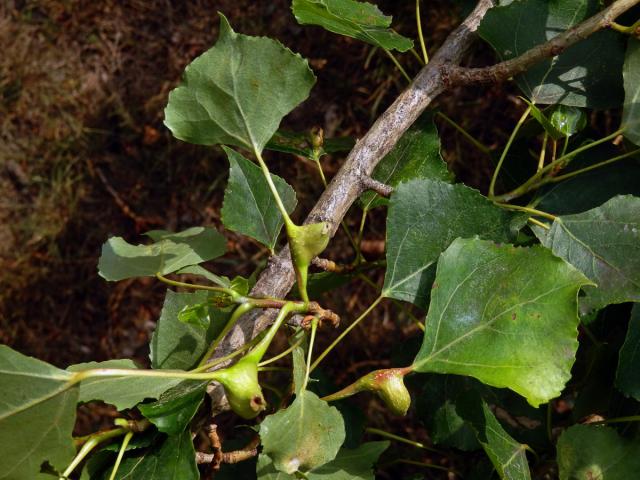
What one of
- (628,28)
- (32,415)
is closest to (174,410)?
(32,415)

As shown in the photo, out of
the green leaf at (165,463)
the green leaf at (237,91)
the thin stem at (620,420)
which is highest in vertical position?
the green leaf at (237,91)

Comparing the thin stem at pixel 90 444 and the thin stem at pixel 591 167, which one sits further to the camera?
the thin stem at pixel 591 167

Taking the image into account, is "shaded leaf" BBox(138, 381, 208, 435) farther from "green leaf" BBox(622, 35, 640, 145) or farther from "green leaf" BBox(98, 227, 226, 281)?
"green leaf" BBox(622, 35, 640, 145)

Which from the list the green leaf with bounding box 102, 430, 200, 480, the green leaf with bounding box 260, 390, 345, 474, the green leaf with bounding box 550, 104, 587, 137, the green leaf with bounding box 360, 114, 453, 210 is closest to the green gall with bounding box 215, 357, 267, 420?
the green leaf with bounding box 260, 390, 345, 474

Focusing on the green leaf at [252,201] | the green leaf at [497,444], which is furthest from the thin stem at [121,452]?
the green leaf at [497,444]

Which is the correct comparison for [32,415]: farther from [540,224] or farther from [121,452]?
[540,224]

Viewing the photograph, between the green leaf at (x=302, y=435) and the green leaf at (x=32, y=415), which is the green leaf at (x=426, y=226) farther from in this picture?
the green leaf at (x=32, y=415)

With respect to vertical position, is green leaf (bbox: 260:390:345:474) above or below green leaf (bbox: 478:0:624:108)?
below
